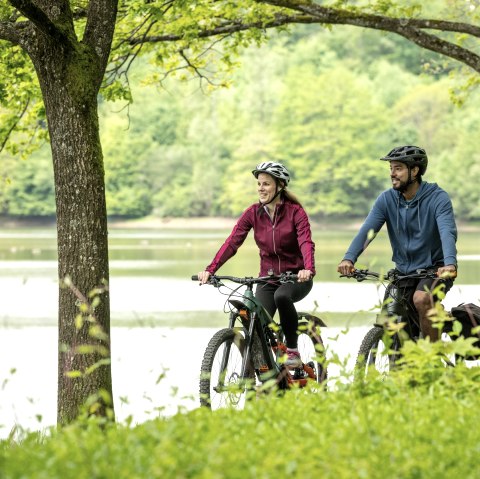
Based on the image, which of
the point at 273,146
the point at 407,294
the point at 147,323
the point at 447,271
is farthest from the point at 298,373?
the point at 273,146

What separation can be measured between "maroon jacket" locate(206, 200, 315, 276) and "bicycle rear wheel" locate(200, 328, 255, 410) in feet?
2.54

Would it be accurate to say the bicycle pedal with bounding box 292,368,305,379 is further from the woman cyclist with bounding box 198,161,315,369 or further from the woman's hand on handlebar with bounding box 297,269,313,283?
the woman's hand on handlebar with bounding box 297,269,313,283

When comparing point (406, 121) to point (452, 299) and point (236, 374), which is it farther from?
point (236, 374)

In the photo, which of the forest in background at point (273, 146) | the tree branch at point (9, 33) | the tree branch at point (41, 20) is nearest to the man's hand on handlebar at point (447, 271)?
the tree branch at point (41, 20)

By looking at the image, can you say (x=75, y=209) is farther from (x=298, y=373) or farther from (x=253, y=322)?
(x=298, y=373)

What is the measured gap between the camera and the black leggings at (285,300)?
7887 mm

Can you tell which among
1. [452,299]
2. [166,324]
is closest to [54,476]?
[166,324]

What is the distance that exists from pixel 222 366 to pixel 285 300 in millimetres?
824

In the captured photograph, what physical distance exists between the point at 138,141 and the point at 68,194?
96.9 meters

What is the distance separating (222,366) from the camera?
287 inches

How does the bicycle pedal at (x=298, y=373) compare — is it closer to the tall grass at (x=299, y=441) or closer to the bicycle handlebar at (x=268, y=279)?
the bicycle handlebar at (x=268, y=279)

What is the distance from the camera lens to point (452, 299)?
2138 centimetres

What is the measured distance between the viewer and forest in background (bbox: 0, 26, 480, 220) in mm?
95500

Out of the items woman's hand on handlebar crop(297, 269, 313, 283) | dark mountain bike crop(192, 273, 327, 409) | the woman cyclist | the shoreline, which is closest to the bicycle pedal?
dark mountain bike crop(192, 273, 327, 409)
